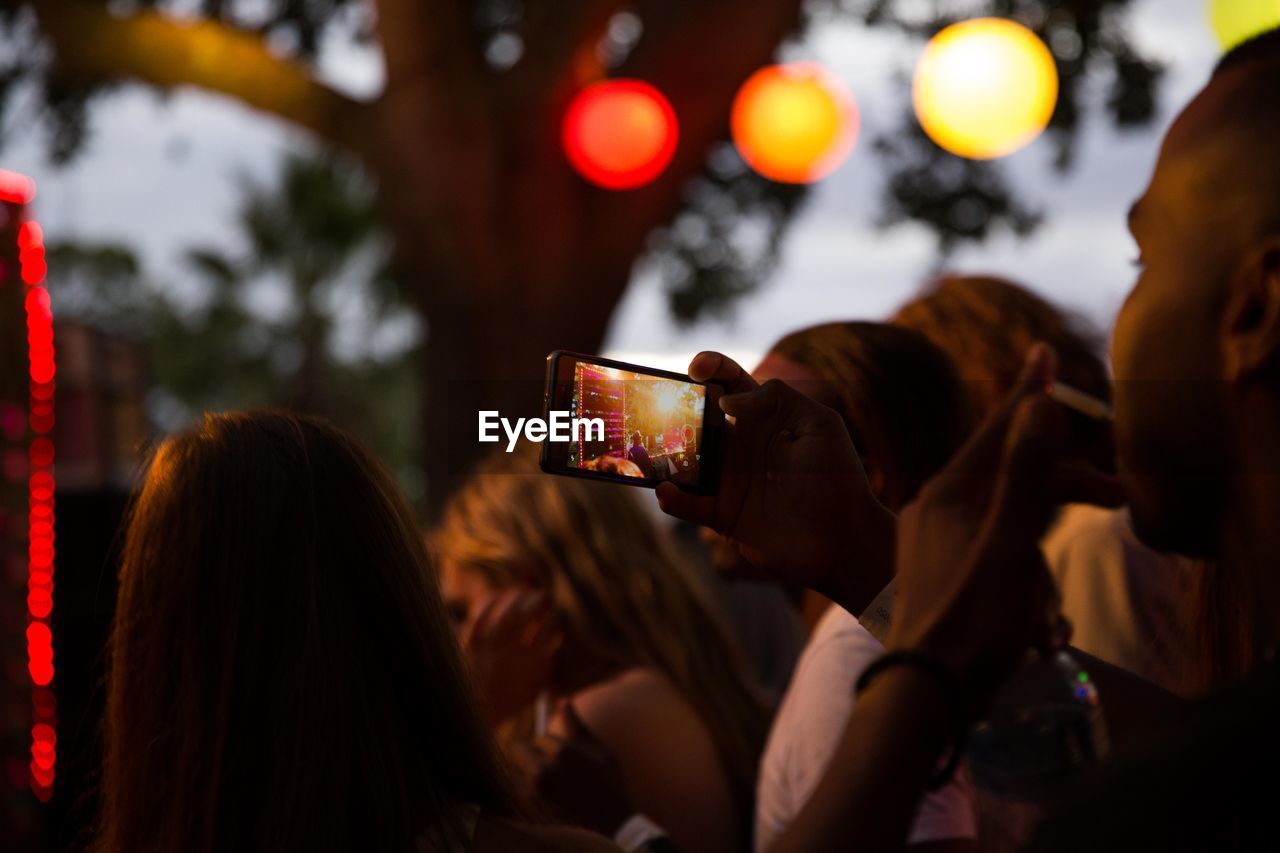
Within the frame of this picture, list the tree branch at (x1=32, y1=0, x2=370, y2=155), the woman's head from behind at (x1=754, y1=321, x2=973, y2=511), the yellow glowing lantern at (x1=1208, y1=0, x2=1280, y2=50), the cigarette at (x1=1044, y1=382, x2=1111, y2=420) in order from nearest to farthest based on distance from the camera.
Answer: the cigarette at (x1=1044, y1=382, x2=1111, y2=420)
the woman's head from behind at (x1=754, y1=321, x2=973, y2=511)
the yellow glowing lantern at (x1=1208, y1=0, x2=1280, y2=50)
the tree branch at (x1=32, y1=0, x2=370, y2=155)

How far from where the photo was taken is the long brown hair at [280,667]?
1.31 m

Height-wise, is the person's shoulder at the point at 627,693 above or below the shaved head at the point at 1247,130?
below

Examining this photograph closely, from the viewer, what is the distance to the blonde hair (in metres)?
2.53

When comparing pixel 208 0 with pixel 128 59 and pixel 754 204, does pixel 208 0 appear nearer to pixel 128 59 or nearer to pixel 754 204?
pixel 128 59

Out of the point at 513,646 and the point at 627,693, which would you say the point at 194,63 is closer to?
the point at 513,646

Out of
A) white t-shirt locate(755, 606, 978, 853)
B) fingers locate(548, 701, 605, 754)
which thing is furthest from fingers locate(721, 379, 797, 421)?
fingers locate(548, 701, 605, 754)

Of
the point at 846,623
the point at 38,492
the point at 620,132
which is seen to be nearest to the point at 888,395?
the point at 846,623

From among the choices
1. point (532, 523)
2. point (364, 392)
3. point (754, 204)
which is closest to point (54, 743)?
point (532, 523)

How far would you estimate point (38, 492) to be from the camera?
4238mm

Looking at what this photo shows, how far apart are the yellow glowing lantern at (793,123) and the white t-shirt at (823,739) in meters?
3.60

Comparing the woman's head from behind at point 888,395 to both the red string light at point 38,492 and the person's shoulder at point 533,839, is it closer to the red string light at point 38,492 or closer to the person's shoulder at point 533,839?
the person's shoulder at point 533,839

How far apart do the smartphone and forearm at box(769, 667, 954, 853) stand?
50 centimetres

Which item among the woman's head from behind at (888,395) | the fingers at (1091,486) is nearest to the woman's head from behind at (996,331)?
the woman's head from behind at (888,395)

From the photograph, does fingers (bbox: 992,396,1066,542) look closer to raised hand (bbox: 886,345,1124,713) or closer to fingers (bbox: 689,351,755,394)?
raised hand (bbox: 886,345,1124,713)
